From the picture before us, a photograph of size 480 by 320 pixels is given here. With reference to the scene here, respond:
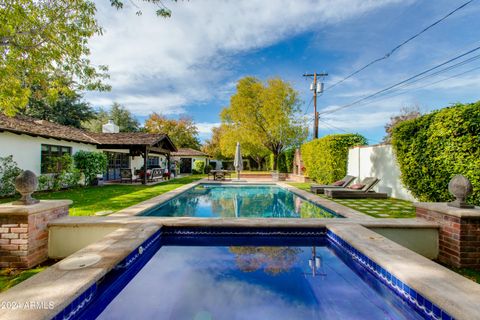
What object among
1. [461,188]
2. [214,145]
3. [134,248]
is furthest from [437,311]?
[214,145]

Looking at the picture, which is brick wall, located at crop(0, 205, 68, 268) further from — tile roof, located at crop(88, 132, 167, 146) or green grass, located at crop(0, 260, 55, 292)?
tile roof, located at crop(88, 132, 167, 146)

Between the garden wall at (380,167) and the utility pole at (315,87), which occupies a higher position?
the utility pole at (315,87)

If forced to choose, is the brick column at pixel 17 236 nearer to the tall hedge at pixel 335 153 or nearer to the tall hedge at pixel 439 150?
the tall hedge at pixel 439 150

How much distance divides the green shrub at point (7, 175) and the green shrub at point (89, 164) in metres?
3.95

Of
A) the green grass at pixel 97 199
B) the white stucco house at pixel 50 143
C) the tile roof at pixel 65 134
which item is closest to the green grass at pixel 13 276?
the green grass at pixel 97 199

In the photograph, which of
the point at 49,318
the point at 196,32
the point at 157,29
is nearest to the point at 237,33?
the point at 196,32

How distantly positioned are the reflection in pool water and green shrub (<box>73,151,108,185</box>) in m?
12.5

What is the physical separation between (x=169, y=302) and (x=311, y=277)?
211 cm

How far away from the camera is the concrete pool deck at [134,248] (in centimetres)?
218

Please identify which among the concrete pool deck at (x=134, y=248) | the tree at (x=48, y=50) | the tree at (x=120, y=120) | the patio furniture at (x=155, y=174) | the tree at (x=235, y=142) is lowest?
the concrete pool deck at (x=134, y=248)

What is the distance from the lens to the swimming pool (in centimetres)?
278

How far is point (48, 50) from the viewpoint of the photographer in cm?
877

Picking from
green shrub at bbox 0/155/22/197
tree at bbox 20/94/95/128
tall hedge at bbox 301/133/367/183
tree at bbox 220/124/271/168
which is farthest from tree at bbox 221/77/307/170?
green shrub at bbox 0/155/22/197

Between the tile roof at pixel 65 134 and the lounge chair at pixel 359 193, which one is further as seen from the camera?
the tile roof at pixel 65 134
